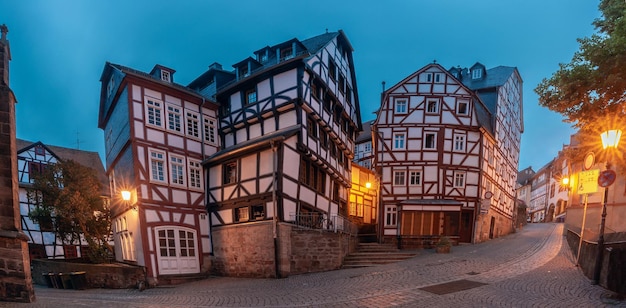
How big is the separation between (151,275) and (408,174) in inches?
651

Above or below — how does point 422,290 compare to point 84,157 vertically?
below

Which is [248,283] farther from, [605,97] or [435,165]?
[435,165]

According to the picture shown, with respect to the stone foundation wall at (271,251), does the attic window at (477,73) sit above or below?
above

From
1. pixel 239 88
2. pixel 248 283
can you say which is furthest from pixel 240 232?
pixel 239 88

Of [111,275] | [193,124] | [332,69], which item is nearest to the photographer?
[111,275]

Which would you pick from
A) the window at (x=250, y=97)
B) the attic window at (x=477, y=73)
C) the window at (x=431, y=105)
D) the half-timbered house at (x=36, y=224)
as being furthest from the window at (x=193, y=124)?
the attic window at (x=477, y=73)

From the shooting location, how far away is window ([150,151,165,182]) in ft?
45.7

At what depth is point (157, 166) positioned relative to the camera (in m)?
14.2

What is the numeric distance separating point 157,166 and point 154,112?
8.71ft

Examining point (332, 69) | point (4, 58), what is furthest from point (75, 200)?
point (332, 69)

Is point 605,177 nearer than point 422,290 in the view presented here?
Yes

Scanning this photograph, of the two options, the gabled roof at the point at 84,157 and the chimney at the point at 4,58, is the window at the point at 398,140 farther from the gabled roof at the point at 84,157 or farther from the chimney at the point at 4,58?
the gabled roof at the point at 84,157

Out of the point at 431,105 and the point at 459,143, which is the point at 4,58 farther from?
the point at 459,143

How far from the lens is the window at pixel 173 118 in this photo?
14.9m
